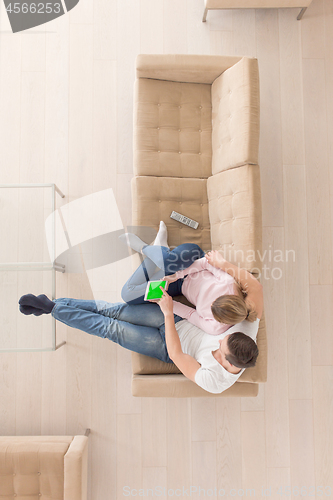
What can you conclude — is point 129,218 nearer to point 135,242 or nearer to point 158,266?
point 135,242

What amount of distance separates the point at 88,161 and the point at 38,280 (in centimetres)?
100

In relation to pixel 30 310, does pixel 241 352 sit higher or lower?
lower

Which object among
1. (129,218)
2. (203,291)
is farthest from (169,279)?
(129,218)

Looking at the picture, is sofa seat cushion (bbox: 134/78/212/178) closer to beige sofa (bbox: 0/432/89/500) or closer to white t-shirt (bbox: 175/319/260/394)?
white t-shirt (bbox: 175/319/260/394)

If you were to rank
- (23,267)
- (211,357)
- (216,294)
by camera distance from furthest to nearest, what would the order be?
(23,267), (216,294), (211,357)

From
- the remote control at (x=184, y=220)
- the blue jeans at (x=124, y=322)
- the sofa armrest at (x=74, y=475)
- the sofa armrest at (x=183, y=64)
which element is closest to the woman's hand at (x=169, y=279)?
the blue jeans at (x=124, y=322)

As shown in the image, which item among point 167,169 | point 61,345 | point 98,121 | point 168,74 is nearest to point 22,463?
point 61,345

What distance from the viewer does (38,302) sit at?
1944 millimetres

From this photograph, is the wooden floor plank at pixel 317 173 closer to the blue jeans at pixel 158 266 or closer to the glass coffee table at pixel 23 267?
the blue jeans at pixel 158 266

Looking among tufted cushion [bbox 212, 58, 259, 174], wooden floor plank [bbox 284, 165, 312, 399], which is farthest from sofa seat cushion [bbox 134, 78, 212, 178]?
wooden floor plank [bbox 284, 165, 312, 399]

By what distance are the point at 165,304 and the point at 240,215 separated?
68 cm

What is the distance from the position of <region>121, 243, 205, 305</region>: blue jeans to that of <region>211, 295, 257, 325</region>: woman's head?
0.42 m

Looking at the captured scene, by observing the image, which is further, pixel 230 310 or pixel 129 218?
pixel 129 218

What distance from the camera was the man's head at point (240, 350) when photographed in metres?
1.48
